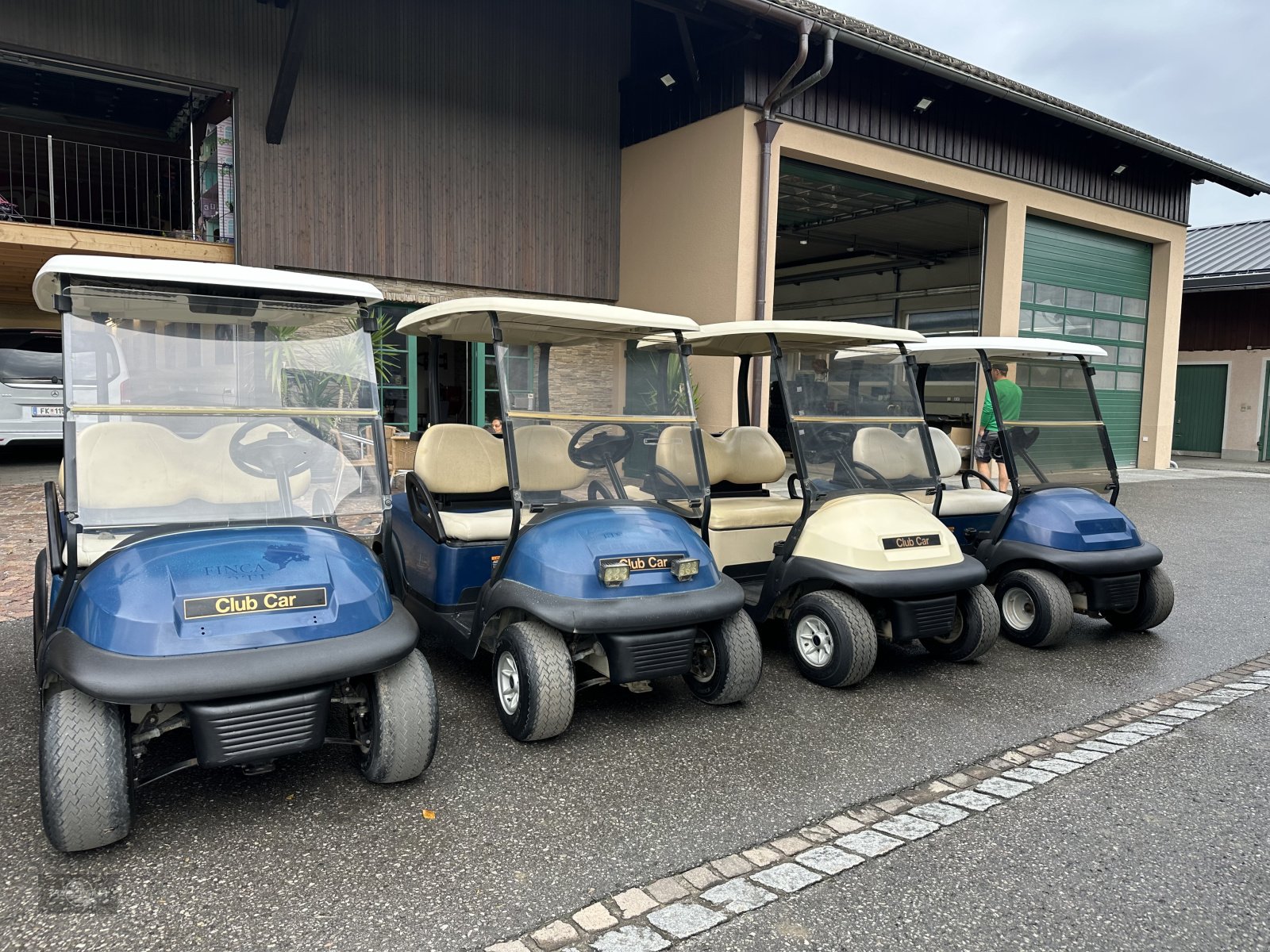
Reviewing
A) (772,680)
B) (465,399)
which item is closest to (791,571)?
(772,680)

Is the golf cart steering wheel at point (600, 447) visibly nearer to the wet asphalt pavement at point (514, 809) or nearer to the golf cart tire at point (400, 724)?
the wet asphalt pavement at point (514, 809)

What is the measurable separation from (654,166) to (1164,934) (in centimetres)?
959

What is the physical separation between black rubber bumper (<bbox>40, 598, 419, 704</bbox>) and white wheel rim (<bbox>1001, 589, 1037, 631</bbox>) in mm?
3304

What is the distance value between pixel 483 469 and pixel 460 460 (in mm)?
134

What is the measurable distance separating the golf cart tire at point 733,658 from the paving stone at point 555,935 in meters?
1.37

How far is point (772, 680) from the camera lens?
380 cm

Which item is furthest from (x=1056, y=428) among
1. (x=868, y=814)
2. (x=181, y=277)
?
(x=181, y=277)

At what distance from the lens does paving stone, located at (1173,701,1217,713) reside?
3613 mm

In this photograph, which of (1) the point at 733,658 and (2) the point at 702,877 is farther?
(1) the point at 733,658

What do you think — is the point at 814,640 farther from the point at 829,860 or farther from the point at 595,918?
the point at 595,918

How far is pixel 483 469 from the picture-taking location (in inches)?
171

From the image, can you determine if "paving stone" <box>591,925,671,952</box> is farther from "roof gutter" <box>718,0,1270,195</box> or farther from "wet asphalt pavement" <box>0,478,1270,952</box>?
"roof gutter" <box>718,0,1270,195</box>

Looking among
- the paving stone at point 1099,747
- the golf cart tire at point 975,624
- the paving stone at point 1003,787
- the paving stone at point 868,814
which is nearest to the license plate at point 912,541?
the golf cart tire at point 975,624

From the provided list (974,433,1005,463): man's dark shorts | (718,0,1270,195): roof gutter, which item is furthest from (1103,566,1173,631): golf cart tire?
(718,0,1270,195): roof gutter
